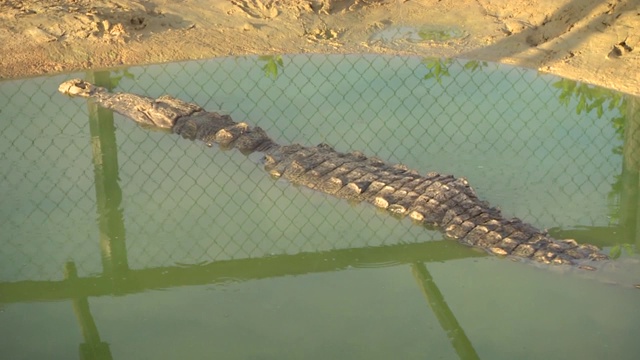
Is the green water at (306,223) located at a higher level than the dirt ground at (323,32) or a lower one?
lower

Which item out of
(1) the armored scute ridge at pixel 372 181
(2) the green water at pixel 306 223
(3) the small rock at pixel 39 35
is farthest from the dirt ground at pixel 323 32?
(1) the armored scute ridge at pixel 372 181

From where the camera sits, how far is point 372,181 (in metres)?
6.13

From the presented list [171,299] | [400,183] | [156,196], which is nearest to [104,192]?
[156,196]

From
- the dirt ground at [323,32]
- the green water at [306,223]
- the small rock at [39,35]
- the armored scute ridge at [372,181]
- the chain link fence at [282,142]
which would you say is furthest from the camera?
the small rock at [39,35]

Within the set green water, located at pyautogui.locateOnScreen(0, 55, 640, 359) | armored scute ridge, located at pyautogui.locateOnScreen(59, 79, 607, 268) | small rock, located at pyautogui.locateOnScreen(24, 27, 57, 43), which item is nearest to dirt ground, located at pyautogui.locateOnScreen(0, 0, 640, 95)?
small rock, located at pyautogui.locateOnScreen(24, 27, 57, 43)

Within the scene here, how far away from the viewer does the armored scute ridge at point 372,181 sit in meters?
5.46

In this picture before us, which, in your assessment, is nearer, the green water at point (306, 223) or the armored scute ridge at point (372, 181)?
the green water at point (306, 223)

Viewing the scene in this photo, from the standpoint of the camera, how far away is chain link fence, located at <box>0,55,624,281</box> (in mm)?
5785

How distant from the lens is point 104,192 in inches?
249

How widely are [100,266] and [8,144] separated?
178 cm

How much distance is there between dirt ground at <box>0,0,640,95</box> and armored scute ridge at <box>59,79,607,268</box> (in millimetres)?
757

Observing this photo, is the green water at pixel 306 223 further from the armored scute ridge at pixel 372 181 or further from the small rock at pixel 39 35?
the small rock at pixel 39 35

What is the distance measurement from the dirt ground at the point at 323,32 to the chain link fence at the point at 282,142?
0.62 ft

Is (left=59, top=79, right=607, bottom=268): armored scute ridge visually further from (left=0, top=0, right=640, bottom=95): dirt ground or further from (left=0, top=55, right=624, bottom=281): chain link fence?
(left=0, top=0, right=640, bottom=95): dirt ground
